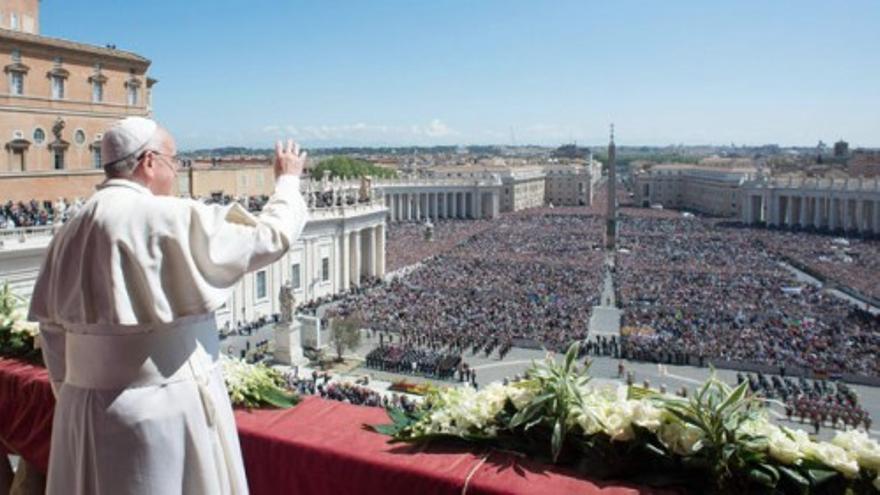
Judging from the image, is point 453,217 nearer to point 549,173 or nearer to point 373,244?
point 549,173

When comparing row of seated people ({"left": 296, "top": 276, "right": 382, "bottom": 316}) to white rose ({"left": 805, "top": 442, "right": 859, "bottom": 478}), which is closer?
white rose ({"left": 805, "top": 442, "right": 859, "bottom": 478})

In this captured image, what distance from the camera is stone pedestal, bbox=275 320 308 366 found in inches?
1232

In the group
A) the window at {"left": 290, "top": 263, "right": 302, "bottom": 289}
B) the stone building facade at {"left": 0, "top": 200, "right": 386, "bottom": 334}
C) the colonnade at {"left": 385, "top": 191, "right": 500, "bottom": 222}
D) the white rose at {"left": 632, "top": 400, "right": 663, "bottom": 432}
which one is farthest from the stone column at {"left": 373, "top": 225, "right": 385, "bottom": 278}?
the colonnade at {"left": 385, "top": 191, "right": 500, "bottom": 222}

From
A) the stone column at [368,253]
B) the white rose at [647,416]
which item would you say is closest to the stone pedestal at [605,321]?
the stone column at [368,253]

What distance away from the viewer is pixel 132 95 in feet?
126

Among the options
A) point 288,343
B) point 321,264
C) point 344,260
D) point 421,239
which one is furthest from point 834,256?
point 288,343

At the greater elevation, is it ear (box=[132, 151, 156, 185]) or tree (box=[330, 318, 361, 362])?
ear (box=[132, 151, 156, 185])

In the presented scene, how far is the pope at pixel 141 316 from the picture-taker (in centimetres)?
298

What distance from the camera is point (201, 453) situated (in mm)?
3154

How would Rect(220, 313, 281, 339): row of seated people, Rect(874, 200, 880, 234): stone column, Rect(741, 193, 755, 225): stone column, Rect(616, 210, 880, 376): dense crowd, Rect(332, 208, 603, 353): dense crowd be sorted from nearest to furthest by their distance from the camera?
Rect(616, 210, 880, 376): dense crowd, Rect(332, 208, 603, 353): dense crowd, Rect(220, 313, 281, 339): row of seated people, Rect(874, 200, 880, 234): stone column, Rect(741, 193, 755, 225): stone column

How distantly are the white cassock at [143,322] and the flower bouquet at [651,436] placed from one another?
4.51 feet

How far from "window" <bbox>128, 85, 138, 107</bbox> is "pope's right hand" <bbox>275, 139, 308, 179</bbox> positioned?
38215 mm

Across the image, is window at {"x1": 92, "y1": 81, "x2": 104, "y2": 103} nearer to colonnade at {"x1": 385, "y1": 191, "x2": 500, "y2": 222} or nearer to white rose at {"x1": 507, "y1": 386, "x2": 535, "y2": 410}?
white rose at {"x1": 507, "y1": 386, "x2": 535, "y2": 410}

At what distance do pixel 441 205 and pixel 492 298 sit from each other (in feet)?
248
